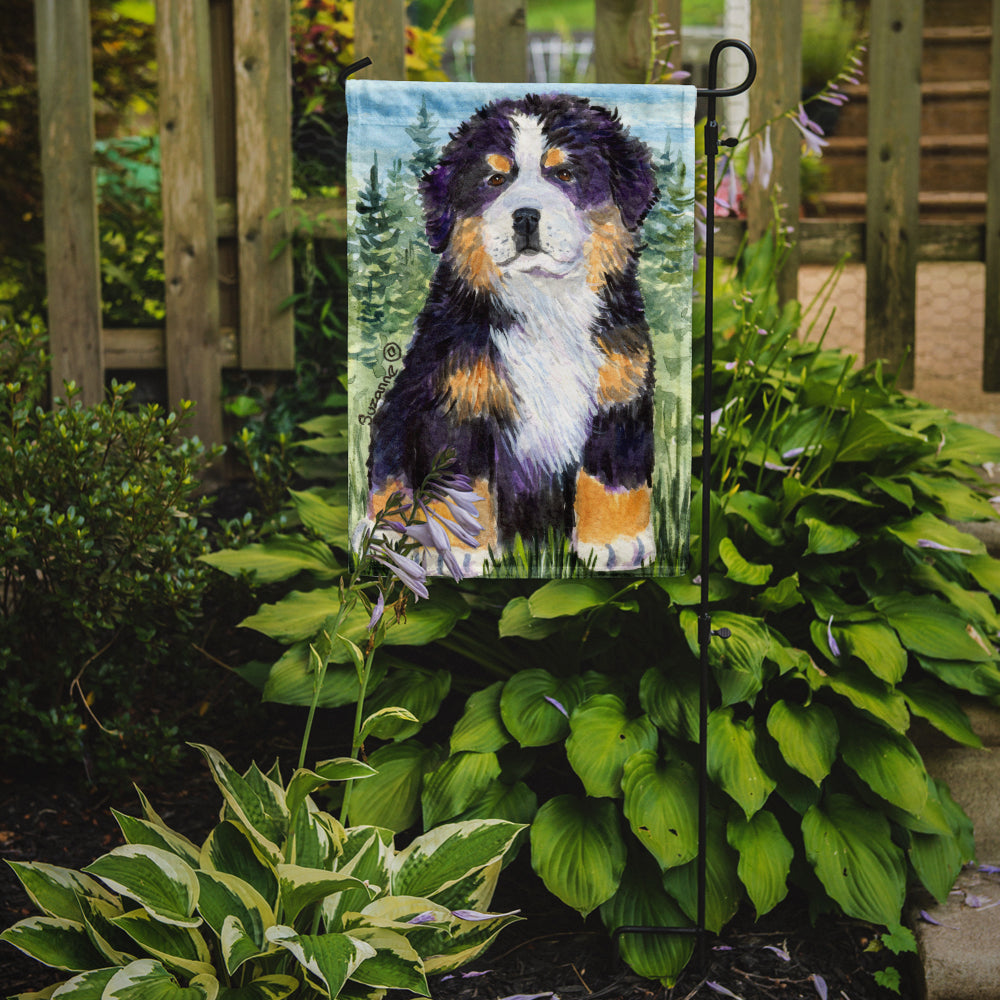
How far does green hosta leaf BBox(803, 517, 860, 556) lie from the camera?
7.07ft

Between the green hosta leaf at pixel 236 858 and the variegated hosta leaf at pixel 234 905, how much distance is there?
0.07m

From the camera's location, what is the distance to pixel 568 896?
1855 mm

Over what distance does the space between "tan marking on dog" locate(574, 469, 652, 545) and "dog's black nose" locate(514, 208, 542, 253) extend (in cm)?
44

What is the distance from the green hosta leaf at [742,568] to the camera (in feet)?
6.91

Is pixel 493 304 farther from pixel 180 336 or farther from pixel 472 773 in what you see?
pixel 180 336

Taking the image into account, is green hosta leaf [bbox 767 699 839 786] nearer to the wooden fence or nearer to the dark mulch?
the dark mulch

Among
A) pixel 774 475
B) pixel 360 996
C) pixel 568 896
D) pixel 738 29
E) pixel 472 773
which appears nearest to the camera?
pixel 360 996

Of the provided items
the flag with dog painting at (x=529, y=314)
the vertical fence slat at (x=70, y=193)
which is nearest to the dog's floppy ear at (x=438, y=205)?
the flag with dog painting at (x=529, y=314)

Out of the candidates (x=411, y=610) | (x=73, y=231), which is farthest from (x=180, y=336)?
(x=411, y=610)

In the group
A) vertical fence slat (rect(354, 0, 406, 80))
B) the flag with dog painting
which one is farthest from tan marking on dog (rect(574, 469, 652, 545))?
vertical fence slat (rect(354, 0, 406, 80))

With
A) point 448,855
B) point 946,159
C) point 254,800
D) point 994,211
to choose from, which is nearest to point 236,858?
point 254,800

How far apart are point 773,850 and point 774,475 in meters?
0.96

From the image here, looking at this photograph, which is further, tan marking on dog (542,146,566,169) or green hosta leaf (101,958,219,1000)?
tan marking on dog (542,146,566,169)

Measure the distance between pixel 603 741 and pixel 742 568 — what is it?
462 mm
